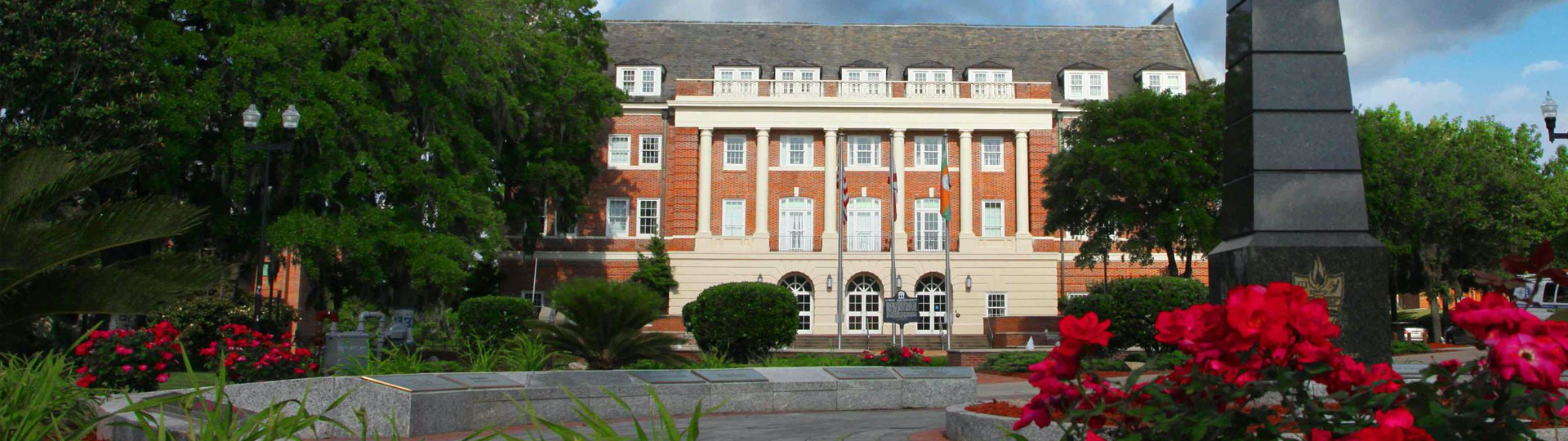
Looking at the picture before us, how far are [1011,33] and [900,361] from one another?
1368 inches

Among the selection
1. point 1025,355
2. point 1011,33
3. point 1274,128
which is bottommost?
point 1025,355

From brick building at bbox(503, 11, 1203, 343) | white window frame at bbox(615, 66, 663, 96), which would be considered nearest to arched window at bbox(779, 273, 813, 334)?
brick building at bbox(503, 11, 1203, 343)

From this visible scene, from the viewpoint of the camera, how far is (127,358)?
41.0ft

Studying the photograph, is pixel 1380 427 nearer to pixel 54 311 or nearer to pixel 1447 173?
pixel 54 311

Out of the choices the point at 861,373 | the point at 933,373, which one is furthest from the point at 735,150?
the point at 861,373

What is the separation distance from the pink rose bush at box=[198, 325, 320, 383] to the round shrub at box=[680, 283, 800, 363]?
27.8 ft

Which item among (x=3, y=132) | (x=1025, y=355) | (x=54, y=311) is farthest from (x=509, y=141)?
(x=54, y=311)

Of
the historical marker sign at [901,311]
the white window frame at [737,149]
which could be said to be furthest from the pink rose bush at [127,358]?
the white window frame at [737,149]

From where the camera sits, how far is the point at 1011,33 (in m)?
50.3

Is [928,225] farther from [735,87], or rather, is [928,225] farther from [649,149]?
[649,149]

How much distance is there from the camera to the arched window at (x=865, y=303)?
1721 inches

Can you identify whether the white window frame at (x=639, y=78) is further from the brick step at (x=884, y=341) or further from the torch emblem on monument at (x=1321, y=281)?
the torch emblem on monument at (x=1321, y=281)

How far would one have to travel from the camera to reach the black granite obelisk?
31.6 feet

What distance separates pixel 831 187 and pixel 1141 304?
22241 millimetres
